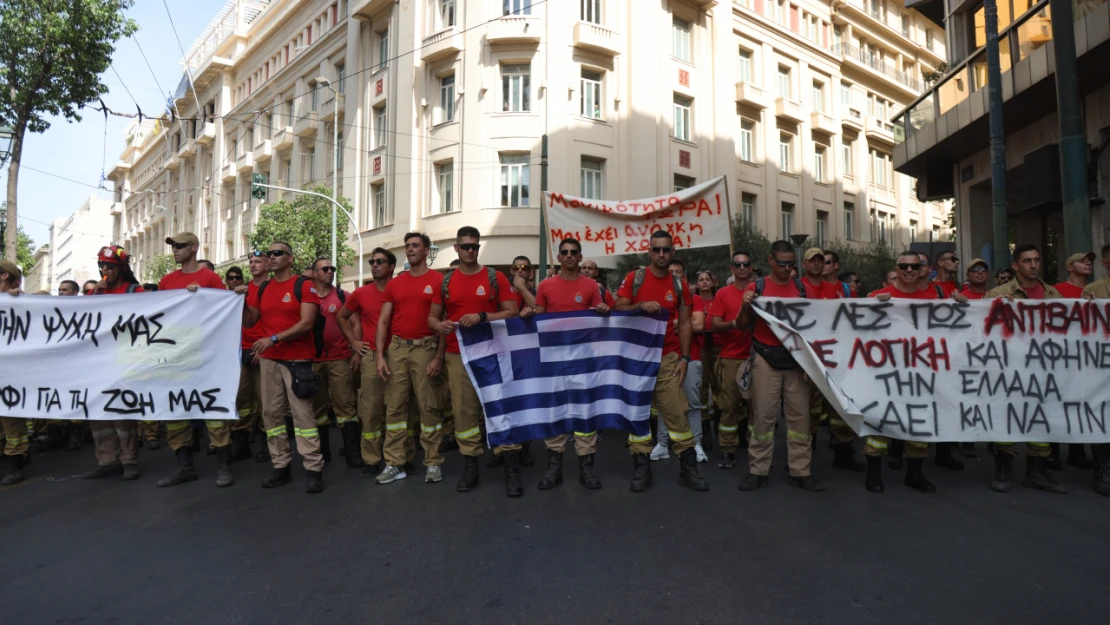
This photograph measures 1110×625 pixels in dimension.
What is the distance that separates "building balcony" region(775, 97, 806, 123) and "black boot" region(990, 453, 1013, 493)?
28111 millimetres

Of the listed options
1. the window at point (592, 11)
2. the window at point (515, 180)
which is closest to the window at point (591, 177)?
the window at point (515, 180)

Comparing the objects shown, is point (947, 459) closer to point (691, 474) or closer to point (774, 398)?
point (774, 398)

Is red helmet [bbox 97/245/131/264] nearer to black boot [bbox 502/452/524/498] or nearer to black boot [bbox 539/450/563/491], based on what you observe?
black boot [bbox 502/452/524/498]

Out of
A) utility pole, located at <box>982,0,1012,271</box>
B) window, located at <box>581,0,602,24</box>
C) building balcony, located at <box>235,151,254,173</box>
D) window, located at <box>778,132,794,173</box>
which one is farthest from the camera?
building balcony, located at <box>235,151,254,173</box>

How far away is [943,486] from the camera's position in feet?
19.2

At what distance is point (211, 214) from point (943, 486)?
4725 cm

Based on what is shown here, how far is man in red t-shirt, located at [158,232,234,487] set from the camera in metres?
6.05

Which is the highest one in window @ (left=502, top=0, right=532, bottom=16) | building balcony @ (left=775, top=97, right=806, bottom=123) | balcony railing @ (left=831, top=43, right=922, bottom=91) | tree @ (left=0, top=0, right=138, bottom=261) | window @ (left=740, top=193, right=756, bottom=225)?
balcony railing @ (left=831, top=43, right=922, bottom=91)

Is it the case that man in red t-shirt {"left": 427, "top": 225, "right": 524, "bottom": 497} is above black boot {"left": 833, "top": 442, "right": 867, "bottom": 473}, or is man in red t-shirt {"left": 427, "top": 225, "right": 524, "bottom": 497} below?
above

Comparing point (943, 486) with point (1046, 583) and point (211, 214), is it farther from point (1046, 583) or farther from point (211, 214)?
point (211, 214)

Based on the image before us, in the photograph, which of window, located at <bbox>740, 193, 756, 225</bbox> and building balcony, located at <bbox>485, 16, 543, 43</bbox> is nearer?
building balcony, located at <bbox>485, 16, 543, 43</bbox>

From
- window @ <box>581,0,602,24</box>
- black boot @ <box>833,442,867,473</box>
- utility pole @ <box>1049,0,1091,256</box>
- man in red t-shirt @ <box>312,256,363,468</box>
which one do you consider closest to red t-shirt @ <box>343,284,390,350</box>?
man in red t-shirt @ <box>312,256,363,468</box>

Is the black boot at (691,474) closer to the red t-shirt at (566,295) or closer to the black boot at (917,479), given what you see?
the red t-shirt at (566,295)

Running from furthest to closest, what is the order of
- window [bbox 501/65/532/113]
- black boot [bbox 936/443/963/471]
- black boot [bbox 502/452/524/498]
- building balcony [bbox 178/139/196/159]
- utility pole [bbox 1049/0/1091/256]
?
building balcony [bbox 178/139/196/159]
window [bbox 501/65/532/113]
utility pole [bbox 1049/0/1091/256]
black boot [bbox 936/443/963/471]
black boot [bbox 502/452/524/498]
